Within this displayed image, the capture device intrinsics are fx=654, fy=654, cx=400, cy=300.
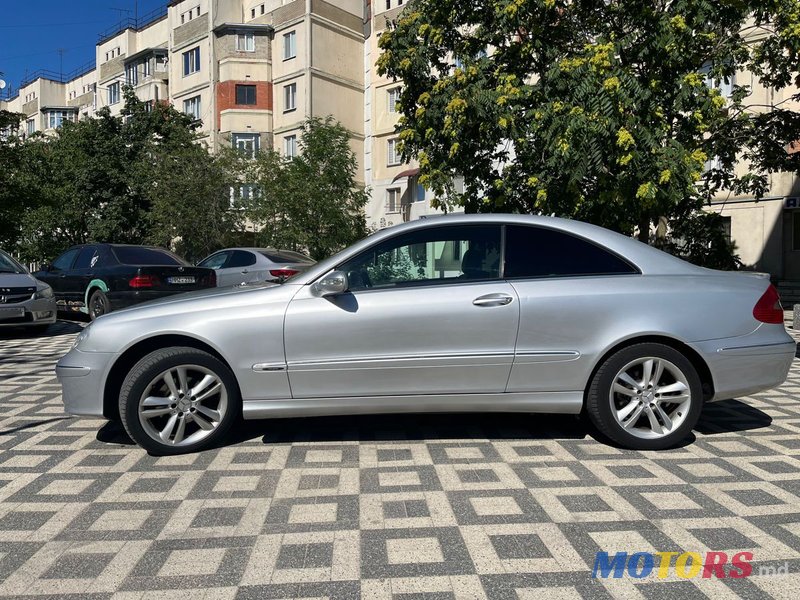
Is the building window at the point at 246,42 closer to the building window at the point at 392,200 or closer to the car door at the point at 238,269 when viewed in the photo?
the building window at the point at 392,200

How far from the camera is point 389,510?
3453mm

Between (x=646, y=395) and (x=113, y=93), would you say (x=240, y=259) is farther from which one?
(x=113, y=93)

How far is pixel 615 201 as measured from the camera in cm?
1170

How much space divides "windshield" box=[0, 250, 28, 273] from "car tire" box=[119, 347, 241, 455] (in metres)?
8.68

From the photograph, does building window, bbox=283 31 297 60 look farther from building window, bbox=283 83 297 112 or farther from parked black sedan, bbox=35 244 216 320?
parked black sedan, bbox=35 244 216 320

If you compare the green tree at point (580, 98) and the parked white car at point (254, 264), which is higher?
the green tree at point (580, 98)

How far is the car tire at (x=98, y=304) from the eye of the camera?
37.7 ft

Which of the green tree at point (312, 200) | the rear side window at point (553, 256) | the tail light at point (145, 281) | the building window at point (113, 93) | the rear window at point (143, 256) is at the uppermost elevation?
the building window at point (113, 93)

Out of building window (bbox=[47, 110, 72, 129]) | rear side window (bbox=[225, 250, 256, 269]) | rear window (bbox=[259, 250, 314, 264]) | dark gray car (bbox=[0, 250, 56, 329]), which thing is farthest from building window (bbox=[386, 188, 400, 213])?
building window (bbox=[47, 110, 72, 129])

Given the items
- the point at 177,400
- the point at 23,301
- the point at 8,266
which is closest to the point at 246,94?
the point at 8,266

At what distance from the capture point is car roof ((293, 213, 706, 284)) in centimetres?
445

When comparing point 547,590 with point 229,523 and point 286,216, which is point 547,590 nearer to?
point 229,523

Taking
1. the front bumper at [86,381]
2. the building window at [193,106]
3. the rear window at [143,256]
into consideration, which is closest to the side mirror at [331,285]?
the front bumper at [86,381]

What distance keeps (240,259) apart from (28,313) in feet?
13.6
